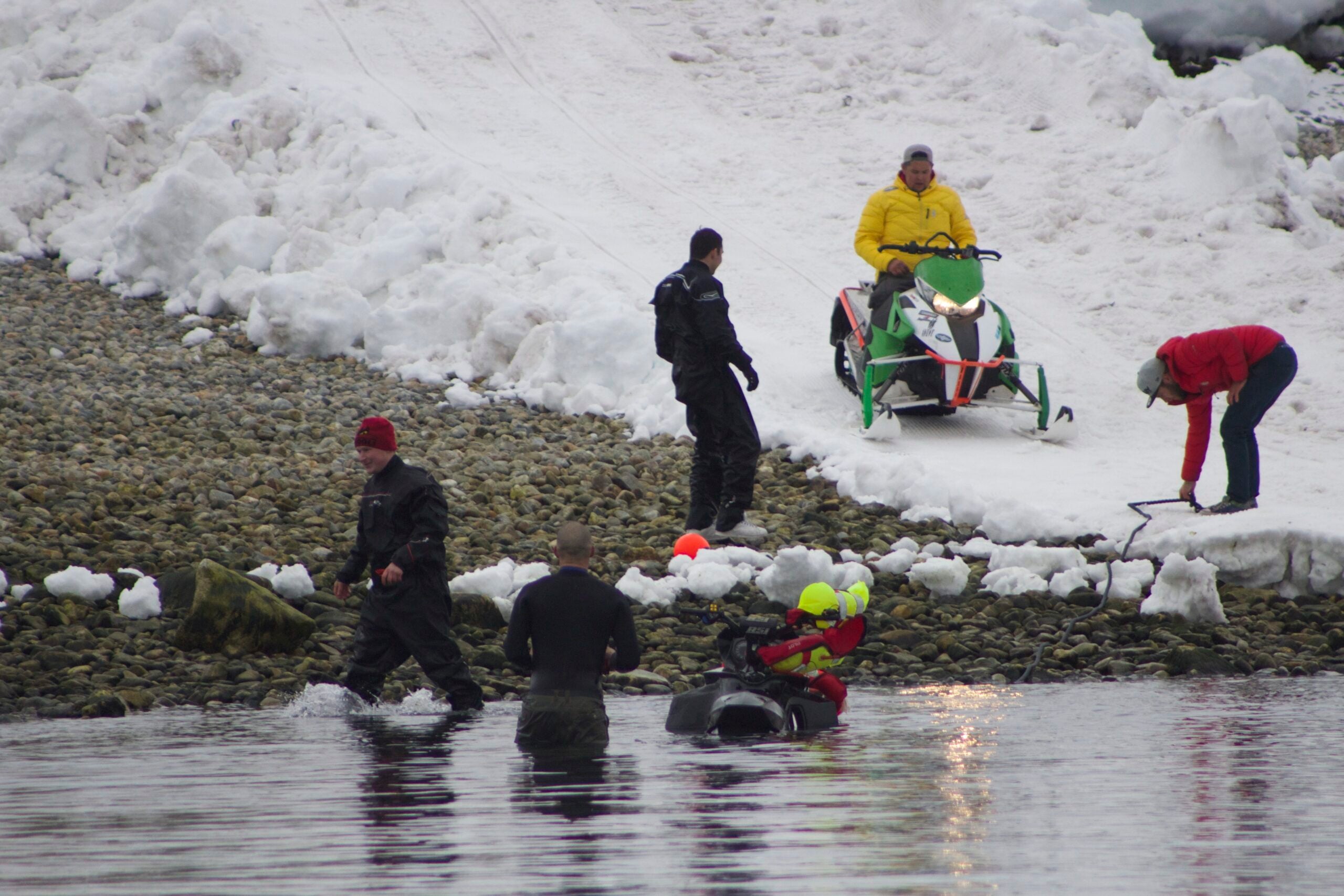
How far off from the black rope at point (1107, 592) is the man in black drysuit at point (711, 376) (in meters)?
2.47

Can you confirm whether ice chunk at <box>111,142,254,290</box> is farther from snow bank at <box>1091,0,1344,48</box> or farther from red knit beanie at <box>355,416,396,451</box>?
snow bank at <box>1091,0,1344,48</box>

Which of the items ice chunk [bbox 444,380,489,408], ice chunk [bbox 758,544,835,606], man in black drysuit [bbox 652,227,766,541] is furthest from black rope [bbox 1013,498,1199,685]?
ice chunk [bbox 444,380,489,408]

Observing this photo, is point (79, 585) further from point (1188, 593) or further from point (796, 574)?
point (1188, 593)

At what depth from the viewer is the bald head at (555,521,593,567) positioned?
677 cm

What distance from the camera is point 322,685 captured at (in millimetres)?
8195

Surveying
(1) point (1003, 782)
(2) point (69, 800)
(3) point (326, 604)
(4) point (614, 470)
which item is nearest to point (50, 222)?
(4) point (614, 470)

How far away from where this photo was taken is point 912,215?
581 inches

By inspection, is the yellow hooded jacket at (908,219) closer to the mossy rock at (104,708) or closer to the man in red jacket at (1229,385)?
the man in red jacket at (1229,385)

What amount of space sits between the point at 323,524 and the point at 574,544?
523 cm

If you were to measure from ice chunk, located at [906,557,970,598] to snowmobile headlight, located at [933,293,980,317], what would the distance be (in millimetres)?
4047

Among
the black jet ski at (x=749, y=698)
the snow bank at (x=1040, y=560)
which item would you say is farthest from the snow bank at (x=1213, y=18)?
the black jet ski at (x=749, y=698)

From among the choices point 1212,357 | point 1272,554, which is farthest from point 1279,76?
point 1272,554

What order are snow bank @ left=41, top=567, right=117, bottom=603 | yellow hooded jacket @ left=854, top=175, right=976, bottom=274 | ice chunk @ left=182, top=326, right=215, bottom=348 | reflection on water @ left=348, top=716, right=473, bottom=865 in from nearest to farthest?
reflection on water @ left=348, top=716, right=473, bottom=865
snow bank @ left=41, top=567, right=117, bottom=603
yellow hooded jacket @ left=854, top=175, right=976, bottom=274
ice chunk @ left=182, top=326, right=215, bottom=348

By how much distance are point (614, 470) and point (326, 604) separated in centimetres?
399
